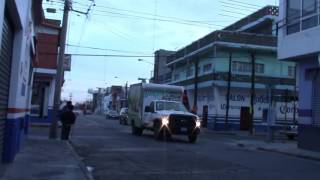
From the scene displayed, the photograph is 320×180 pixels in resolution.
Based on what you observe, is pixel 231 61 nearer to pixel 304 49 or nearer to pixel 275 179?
pixel 304 49

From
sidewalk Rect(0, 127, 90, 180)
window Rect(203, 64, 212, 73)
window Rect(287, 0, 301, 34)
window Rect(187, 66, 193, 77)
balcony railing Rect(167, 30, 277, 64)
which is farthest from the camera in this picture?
window Rect(187, 66, 193, 77)

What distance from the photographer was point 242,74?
5216 cm

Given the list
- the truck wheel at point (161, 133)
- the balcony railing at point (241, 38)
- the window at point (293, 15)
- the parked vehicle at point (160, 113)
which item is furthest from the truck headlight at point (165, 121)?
the balcony railing at point (241, 38)

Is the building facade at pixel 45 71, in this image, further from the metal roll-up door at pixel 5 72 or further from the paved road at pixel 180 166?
the metal roll-up door at pixel 5 72

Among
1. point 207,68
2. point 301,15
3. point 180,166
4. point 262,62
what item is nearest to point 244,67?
point 262,62

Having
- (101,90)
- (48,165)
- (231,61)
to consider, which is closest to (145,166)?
(48,165)

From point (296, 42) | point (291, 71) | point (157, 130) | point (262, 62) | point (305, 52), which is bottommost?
point (157, 130)

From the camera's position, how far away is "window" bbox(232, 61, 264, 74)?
52.2 meters

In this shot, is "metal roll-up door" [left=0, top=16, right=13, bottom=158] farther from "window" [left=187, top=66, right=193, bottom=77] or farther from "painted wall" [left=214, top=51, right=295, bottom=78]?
"window" [left=187, top=66, right=193, bottom=77]

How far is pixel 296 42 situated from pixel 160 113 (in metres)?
7.48

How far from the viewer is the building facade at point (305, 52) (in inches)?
974

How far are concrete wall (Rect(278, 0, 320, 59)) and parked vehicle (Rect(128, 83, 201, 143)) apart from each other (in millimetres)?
5429

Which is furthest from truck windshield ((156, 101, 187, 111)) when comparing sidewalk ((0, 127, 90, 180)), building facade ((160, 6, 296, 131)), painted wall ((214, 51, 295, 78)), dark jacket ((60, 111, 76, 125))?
painted wall ((214, 51, 295, 78))

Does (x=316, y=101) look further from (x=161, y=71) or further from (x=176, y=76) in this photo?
(x=161, y=71)
